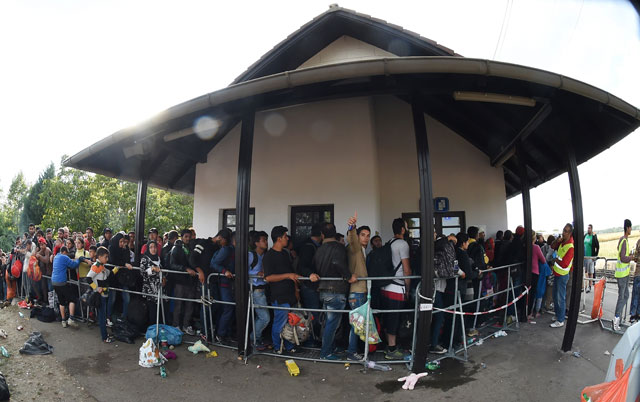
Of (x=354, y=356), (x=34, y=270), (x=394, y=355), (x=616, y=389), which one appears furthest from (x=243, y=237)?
(x=34, y=270)

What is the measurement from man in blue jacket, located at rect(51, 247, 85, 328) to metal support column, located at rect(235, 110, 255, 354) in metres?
4.09

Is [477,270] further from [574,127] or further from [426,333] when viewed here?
[574,127]

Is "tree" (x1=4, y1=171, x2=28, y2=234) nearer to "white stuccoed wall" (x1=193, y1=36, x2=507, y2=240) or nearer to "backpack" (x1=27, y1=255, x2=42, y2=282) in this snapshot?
"backpack" (x1=27, y1=255, x2=42, y2=282)

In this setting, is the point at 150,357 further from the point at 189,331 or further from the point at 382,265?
the point at 382,265

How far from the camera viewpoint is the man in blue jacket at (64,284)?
620cm

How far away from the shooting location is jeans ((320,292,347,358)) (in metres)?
4.50

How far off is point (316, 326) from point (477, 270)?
2.87 metres

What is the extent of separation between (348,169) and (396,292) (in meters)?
3.43

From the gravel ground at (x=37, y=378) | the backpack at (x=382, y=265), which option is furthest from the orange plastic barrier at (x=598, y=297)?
the gravel ground at (x=37, y=378)

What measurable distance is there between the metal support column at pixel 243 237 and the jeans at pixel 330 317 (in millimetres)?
1196

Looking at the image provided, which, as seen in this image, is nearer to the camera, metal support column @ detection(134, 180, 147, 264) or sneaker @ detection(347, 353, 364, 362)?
sneaker @ detection(347, 353, 364, 362)

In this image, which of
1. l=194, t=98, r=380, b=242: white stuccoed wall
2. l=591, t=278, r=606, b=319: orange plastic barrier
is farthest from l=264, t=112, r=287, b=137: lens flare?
l=591, t=278, r=606, b=319: orange plastic barrier

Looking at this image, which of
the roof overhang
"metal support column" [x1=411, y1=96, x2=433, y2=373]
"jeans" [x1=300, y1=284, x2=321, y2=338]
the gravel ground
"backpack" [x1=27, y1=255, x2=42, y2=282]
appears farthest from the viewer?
"backpack" [x1=27, y1=255, x2=42, y2=282]

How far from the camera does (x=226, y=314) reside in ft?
17.3
